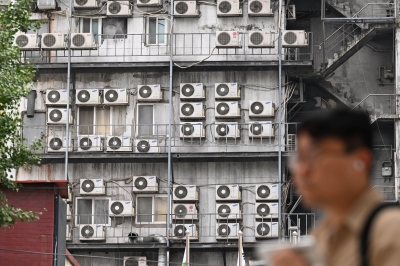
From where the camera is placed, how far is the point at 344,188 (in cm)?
270

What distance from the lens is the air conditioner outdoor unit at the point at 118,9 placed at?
4412 cm

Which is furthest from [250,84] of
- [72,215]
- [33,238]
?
[33,238]

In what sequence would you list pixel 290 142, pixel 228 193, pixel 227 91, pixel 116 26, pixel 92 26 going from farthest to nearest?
pixel 92 26 → pixel 116 26 → pixel 290 142 → pixel 227 91 → pixel 228 193

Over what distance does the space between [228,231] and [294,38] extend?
8.01 m

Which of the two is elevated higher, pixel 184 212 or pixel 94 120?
pixel 94 120

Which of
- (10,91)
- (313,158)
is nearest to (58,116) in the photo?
(10,91)

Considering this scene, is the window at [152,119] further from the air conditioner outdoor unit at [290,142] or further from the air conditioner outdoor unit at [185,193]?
the air conditioner outdoor unit at [290,142]

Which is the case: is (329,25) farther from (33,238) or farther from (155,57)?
(33,238)

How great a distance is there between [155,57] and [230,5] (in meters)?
3.66

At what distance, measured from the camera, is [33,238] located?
31500 mm

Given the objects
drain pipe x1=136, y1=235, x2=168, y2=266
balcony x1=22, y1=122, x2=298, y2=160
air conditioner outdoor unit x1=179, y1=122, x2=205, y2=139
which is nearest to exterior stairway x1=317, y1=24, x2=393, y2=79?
balcony x1=22, y1=122, x2=298, y2=160

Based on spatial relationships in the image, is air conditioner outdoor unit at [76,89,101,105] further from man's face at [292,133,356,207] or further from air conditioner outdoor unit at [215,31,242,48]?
man's face at [292,133,356,207]

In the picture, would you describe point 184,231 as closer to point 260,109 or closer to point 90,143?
point 90,143

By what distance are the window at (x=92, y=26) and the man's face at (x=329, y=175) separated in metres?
42.2
